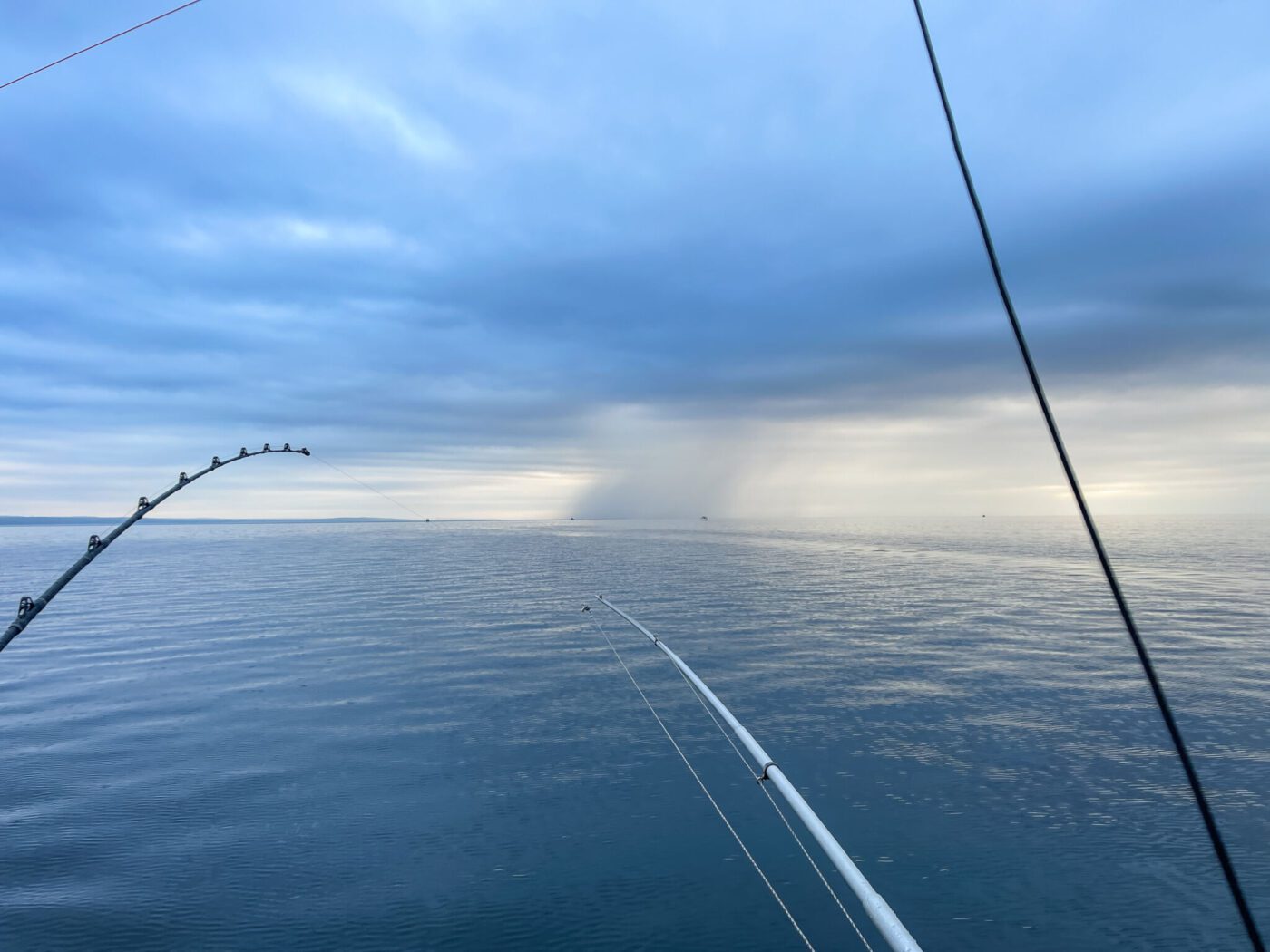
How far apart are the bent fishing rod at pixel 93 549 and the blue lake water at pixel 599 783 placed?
4228mm

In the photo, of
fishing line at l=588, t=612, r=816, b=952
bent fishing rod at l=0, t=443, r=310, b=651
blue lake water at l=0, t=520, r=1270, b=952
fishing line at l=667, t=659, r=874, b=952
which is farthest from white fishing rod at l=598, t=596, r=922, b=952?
bent fishing rod at l=0, t=443, r=310, b=651

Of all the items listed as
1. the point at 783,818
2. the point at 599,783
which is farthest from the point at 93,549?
the point at 783,818

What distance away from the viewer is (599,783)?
15.0 meters

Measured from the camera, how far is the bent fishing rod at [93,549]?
31.0ft

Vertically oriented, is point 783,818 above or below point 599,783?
below

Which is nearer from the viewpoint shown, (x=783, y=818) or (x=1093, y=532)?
(x=1093, y=532)

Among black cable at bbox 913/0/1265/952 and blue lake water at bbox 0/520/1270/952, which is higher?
black cable at bbox 913/0/1265/952

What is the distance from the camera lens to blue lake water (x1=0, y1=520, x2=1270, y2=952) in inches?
405

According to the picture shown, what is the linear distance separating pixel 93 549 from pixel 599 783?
10128mm


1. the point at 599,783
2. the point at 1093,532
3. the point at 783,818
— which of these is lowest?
the point at 783,818

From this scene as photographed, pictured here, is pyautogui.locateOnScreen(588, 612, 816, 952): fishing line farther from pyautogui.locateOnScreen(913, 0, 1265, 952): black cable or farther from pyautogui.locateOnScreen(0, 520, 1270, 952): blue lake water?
pyautogui.locateOnScreen(913, 0, 1265, 952): black cable

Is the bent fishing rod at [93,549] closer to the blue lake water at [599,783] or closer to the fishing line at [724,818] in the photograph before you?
the blue lake water at [599,783]

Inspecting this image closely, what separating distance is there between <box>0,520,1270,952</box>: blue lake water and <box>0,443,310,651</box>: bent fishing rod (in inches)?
166

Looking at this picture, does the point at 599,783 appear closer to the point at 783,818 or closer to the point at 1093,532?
the point at 783,818
